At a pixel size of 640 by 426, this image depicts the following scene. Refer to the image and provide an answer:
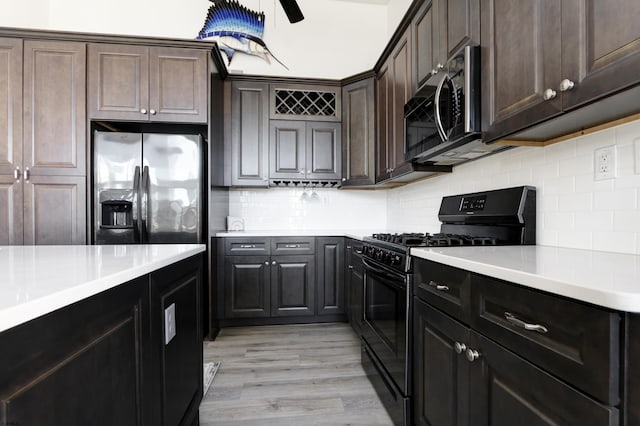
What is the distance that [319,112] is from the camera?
127 inches

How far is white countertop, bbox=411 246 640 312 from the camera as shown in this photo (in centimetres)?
55

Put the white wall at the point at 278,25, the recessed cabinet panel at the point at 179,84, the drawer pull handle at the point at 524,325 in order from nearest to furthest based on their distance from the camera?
1. the drawer pull handle at the point at 524,325
2. the recessed cabinet panel at the point at 179,84
3. the white wall at the point at 278,25

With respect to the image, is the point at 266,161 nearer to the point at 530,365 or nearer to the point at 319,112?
the point at 319,112

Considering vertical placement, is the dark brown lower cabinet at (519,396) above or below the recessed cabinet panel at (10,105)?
below

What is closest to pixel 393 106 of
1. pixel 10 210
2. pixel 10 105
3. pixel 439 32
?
pixel 439 32

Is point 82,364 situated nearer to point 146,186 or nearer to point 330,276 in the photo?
point 146,186

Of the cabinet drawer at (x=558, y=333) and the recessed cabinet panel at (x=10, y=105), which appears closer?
the cabinet drawer at (x=558, y=333)

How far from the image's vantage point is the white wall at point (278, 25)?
10.5 ft

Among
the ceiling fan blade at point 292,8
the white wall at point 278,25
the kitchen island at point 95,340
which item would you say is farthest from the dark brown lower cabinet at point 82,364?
the white wall at point 278,25

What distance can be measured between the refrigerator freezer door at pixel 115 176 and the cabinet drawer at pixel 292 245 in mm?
1144

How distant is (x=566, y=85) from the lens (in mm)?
965

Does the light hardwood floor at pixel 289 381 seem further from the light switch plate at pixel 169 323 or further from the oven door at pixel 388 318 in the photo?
Result: the light switch plate at pixel 169 323

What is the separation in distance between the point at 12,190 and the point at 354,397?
298 cm

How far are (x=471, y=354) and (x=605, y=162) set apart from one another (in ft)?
2.95
